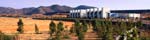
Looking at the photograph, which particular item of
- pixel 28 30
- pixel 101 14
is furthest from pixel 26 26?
pixel 101 14

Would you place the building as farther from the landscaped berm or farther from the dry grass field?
the landscaped berm

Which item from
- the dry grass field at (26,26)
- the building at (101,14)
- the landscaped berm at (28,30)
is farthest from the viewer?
the building at (101,14)

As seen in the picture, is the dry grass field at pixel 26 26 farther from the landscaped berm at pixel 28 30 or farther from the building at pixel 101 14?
the building at pixel 101 14

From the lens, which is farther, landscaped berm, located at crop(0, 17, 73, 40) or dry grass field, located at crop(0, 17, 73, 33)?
dry grass field, located at crop(0, 17, 73, 33)

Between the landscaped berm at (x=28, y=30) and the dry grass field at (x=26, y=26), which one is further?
the dry grass field at (x=26, y=26)

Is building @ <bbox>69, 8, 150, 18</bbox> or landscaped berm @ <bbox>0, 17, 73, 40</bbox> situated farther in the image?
building @ <bbox>69, 8, 150, 18</bbox>

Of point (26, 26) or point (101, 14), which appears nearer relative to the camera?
point (26, 26)

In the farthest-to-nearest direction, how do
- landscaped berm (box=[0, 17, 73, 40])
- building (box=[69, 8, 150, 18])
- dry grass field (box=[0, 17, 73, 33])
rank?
building (box=[69, 8, 150, 18]) → dry grass field (box=[0, 17, 73, 33]) → landscaped berm (box=[0, 17, 73, 40])

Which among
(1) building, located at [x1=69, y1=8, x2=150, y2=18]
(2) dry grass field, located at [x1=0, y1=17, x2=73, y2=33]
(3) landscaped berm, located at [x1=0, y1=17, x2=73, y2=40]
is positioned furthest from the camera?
(1) building, located at [x1=69, y1=8, x2=150, y2=18]

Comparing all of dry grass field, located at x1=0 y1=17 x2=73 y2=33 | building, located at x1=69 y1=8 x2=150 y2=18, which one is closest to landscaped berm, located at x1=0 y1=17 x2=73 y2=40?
dry grass field, located at x1=0 y1=17 x2=73 y2=33

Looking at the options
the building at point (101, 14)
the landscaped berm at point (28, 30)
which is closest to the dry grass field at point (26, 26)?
the landscaped berm at point (28, 30)

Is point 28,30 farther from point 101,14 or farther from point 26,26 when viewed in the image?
point 101,14

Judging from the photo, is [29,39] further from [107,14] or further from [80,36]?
[107,14]

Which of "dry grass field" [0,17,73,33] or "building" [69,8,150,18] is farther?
"building" [69,8,150,18]
